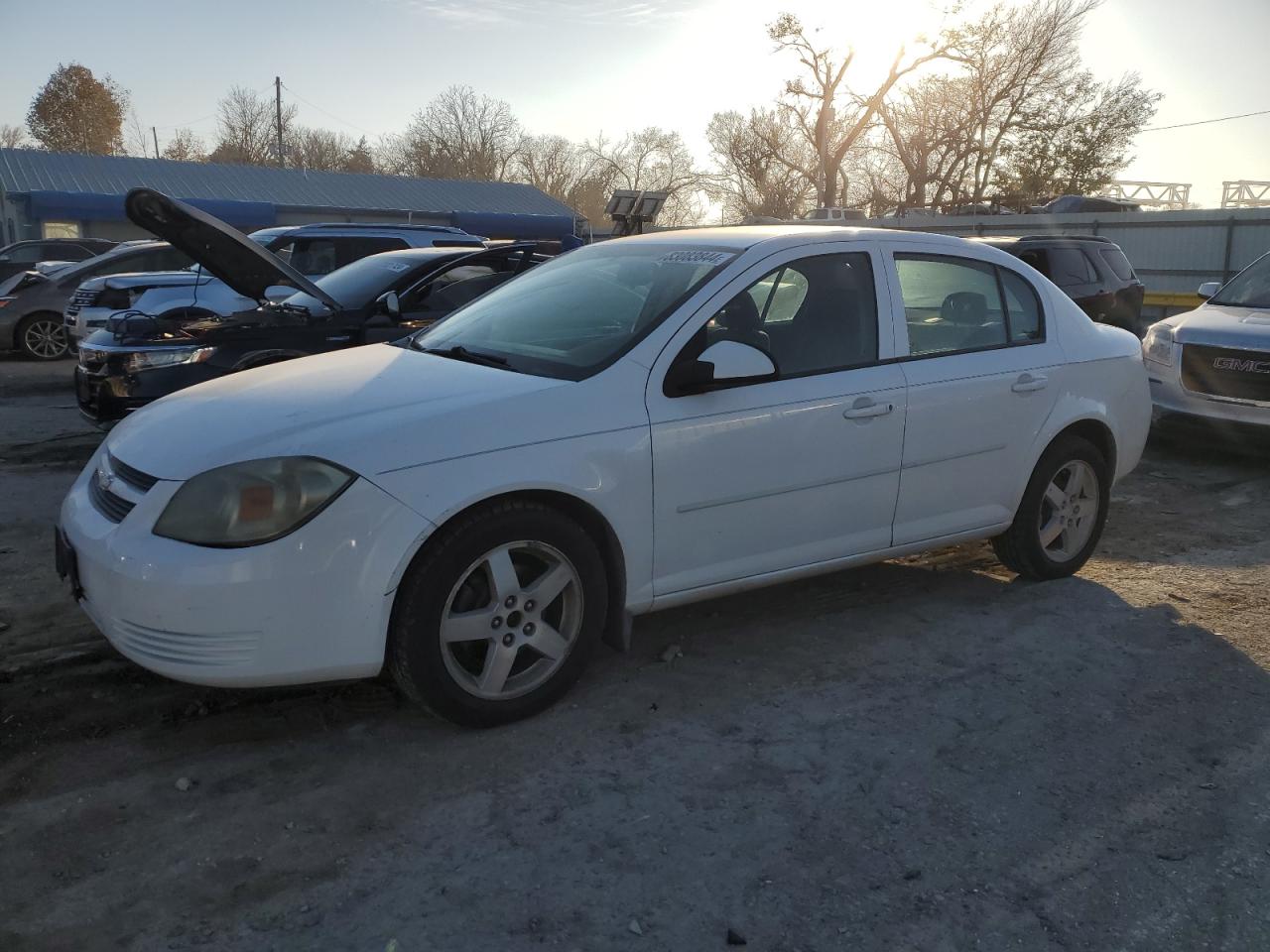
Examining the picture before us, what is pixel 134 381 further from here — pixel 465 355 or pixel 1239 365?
pixel 1239 365

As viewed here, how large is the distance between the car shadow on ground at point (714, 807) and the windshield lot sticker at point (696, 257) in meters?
1.56

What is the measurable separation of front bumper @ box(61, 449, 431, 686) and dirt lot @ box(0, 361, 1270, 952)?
388mm

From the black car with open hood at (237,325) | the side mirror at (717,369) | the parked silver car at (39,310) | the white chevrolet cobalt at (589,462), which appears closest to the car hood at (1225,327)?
the white chevrolet cobalt at (589,462)

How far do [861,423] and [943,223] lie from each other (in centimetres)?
2326

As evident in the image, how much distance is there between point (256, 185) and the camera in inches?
1583

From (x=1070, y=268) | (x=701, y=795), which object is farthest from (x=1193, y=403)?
(x=701, y=795)

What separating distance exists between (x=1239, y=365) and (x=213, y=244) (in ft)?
24.0

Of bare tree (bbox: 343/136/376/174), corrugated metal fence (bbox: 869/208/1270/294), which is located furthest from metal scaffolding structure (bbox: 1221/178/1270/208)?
bare tree (bbox: 343/136/376/174)

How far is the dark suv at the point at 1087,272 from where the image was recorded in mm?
11648

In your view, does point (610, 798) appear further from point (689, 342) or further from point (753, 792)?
point (689, 342)

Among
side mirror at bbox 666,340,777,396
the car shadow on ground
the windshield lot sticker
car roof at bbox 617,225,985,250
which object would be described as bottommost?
the car shadow on ground

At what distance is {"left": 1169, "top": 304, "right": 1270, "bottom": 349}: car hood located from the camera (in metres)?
8.04

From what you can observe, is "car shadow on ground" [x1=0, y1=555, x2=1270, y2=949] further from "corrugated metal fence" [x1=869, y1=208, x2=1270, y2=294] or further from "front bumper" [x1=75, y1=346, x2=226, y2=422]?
"corrugated metal fence" [x1=869, y1=208, x2=1270, y2=294]

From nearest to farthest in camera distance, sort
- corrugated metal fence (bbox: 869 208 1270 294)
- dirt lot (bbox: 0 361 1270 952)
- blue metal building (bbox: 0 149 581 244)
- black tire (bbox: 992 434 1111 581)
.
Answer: dirt lot (bbox: 0 361 1270 952) < black tire (bbox: 992 434 1111 581) < corrugated metal fence (bbox: 869 208 1270 294) < blue metal building (bbox: 0 149 581 244)
